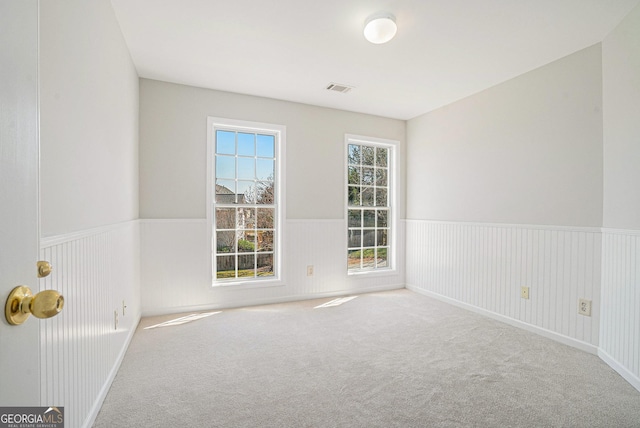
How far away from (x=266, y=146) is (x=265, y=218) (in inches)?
37.4

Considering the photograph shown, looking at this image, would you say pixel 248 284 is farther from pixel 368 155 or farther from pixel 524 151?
pixel 524 151

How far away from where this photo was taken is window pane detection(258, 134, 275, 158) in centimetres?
410

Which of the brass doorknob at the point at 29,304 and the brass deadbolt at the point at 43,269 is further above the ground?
the brass deadbolt at the point at 43,269

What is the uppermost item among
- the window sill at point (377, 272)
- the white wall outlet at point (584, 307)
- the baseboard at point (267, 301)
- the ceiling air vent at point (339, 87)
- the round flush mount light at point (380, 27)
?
the ceiling air vent at point (339, 87)

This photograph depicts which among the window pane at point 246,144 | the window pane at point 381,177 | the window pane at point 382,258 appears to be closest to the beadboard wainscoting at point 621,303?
the window pane at point 382,258

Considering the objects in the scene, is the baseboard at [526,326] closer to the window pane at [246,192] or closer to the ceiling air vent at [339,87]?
the window pane at [246,192]

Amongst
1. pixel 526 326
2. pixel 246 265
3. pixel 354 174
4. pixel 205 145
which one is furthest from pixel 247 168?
pixel 526 326

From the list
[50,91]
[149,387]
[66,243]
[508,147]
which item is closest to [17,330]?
[66,243]

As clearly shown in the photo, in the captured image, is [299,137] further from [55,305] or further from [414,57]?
[55,305]

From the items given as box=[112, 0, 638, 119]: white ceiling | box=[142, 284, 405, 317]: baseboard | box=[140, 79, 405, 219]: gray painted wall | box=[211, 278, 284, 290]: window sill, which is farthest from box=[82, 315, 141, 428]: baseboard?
box=[112, 0, 638, 119]: white ceiling

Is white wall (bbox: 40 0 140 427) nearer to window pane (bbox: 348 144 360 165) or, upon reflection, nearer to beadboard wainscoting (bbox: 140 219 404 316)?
beadboard wainscoting (bbox: 140 219 404 316)

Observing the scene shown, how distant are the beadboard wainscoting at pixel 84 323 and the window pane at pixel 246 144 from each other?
1.82m

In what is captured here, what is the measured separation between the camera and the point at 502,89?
3.48 metres

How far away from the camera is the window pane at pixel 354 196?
4648 millimetres
